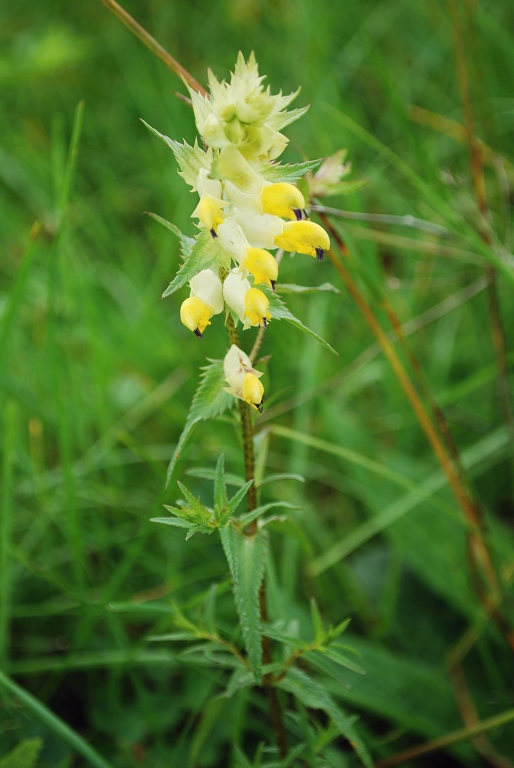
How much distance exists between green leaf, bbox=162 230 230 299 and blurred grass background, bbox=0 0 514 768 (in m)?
0.27

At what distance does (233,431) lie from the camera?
137cm

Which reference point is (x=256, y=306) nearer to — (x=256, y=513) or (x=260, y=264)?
(x=260, y=264)

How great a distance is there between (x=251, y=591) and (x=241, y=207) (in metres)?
0.38

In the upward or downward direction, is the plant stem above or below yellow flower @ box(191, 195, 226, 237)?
below

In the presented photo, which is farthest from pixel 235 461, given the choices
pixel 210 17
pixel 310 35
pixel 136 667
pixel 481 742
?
pixel 210 17

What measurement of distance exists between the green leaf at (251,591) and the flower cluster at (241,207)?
18cm

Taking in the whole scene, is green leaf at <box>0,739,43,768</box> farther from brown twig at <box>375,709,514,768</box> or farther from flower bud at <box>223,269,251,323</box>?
flower bud at <box>223,269,251,323</box>

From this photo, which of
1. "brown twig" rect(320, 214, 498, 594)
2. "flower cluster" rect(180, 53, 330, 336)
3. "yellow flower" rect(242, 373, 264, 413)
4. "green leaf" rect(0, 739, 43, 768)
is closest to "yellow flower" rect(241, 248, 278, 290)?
"flower cluster" rect(180, 53, 330, 336)

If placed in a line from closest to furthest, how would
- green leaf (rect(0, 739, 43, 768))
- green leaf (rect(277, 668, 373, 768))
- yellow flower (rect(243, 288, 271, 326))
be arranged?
yellow flower (rect(243, 288, 271, 326)), green leaf (rect(277, 668, 373, 768)), green leaf (rect(0, 739, 43, 768))

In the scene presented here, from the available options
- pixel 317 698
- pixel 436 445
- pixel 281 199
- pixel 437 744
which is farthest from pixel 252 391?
pixel 437 744

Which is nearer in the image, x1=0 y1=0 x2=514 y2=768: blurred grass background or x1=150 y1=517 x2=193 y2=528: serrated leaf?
x1=150 y1=517 x2=193 y2=528: serrated leaf

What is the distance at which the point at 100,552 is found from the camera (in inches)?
49.4

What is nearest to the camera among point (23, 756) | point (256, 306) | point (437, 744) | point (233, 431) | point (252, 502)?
point (256, 306)

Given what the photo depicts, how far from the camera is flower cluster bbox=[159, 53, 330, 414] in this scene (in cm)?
57
